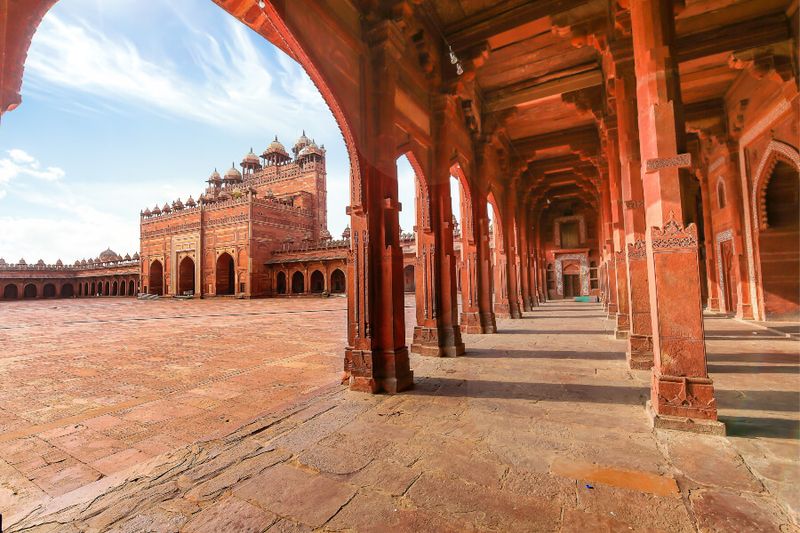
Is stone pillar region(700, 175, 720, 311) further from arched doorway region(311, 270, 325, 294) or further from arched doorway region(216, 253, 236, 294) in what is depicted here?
arched doorway region(216, 253, 236, 294)

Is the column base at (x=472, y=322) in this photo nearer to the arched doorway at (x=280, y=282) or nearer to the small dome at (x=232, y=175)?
the arched doorway at (x=280, y=282)

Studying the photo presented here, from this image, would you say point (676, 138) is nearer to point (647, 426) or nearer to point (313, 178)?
point (647, 426)

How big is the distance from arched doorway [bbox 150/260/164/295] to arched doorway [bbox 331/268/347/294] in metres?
19.5

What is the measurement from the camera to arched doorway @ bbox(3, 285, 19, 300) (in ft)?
136

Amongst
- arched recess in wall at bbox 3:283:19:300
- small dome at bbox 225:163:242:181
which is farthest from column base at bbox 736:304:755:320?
arched recess in wall at bbox 3:283:19:300

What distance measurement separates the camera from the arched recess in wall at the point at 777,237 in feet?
31.2

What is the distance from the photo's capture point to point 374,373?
441cm

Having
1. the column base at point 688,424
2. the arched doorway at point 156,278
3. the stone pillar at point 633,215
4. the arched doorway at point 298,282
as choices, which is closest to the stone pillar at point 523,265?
the stone pillar at point 633,215

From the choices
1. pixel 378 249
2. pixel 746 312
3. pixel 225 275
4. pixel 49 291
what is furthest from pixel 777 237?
pixel 49 291

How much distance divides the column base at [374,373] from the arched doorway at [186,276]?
3809cm

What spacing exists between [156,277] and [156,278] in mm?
114

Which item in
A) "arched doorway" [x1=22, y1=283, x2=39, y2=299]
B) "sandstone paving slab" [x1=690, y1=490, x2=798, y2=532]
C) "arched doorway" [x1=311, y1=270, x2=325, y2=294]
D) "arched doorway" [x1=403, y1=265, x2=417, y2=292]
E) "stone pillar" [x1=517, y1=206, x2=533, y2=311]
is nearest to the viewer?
"sandstone paving slab" [x1=690, y1=490, x2=798, y2=532]

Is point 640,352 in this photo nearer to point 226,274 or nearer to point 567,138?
point 567,138

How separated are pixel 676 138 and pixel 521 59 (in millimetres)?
5653
